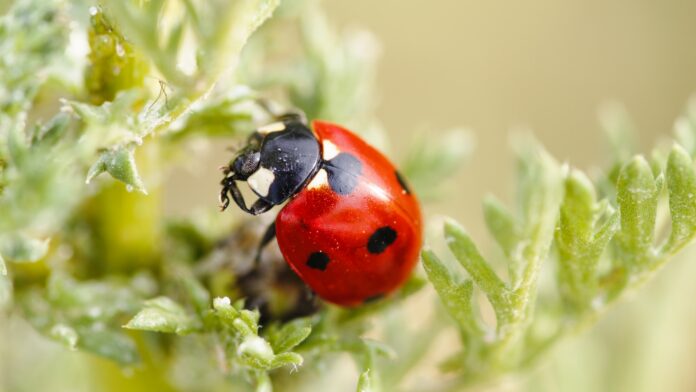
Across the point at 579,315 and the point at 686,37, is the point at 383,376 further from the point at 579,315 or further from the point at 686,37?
the point at 686,37

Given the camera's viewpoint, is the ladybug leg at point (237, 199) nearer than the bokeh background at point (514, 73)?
Yes

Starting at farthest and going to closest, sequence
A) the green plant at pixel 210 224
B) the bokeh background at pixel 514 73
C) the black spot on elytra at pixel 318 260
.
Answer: the bokeh background at pixel 514 73 → the black spot on elytra at pixel 318 260 → the green plant at pixel 210 224

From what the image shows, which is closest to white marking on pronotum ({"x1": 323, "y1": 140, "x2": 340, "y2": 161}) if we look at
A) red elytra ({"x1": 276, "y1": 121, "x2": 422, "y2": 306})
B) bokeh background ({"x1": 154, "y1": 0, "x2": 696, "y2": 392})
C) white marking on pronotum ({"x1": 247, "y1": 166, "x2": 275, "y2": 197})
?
red elytra ({"x1": 276, "y1": 121, "x2": 422, "y2": 306})

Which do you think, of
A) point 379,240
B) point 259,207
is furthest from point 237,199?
point 379,240

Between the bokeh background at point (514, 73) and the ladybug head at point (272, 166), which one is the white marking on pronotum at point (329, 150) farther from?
the bokeh background at point (514, 73)

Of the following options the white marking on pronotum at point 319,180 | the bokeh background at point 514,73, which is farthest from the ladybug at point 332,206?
the bokeh background at point 514,73
